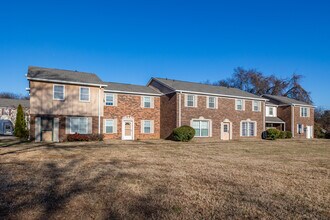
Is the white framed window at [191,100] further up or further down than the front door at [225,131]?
further up

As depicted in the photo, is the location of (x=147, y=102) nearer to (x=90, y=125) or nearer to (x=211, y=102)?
(x=90, y=125)

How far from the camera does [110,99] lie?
2381 centimetres

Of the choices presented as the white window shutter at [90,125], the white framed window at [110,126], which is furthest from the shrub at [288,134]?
the white window shutter at [90,125]

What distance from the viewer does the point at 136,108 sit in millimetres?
25188

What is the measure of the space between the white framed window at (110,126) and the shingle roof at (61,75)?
145 inches

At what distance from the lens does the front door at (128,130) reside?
80.5ft

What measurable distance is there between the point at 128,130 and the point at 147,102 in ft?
11.5

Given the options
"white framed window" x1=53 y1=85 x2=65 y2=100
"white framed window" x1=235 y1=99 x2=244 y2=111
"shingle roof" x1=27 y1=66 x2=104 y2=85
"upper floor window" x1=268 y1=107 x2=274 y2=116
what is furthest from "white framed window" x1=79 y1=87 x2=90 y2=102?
"upper floor window" x1=268 y1=107 x2=274 y2=116

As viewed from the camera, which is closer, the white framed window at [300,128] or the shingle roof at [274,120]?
the shingle roof at [274,120]

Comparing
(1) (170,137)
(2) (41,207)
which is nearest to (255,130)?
(1) (170,137)

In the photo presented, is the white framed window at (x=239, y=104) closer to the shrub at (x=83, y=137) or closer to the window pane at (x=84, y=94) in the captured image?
the shrub at (x=83, y=137)

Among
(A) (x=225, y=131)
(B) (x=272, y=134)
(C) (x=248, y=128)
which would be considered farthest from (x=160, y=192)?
(B) (x=272, y=134)

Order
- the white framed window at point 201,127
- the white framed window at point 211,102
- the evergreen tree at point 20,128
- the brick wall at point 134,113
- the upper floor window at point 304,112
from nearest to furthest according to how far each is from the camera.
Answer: the brick wall at point 134,113 < the white framed window at point 201,127 < the evergreen tree at point 20,128 < the white framed window at point 211,102 < the upper floor window at point 304,112

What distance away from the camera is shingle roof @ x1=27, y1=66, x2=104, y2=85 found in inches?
798
